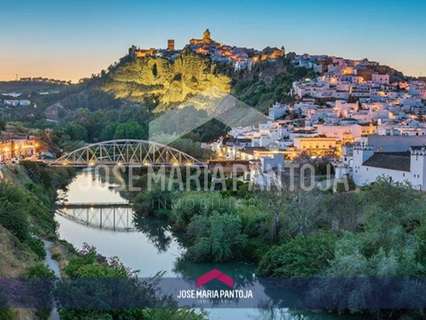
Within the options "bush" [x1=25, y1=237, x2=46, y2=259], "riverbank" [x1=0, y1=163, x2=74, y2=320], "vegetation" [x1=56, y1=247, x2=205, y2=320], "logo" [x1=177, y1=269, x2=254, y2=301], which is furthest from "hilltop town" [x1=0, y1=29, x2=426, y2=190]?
"vegetation" [x1=56, y1=247, x2=205, y2=320]

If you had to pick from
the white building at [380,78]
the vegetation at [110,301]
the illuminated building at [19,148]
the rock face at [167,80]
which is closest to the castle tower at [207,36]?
the rock face at [167,80]

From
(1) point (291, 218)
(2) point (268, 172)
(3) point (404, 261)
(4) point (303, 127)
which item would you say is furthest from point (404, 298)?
(4) point (303, 127)

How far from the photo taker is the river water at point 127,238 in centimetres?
1700

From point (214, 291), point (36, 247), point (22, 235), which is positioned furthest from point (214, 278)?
point (22, 235)

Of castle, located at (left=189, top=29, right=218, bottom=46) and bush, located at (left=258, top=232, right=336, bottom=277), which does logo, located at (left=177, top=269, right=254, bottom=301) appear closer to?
bush, located at (left=258, top=232, right=336, bottom=277)

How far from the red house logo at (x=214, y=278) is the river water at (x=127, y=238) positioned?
0.22m

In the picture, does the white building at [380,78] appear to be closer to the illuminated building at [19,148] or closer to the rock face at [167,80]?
the rock face at [167,80]

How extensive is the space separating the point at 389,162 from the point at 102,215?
11.4 m

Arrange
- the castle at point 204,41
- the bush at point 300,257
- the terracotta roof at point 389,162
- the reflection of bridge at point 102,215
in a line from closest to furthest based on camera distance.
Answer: the bush at point 300,257, the reflection of bridge at point 102,215, the terracotta roof at point 389,162, the castle at point 204,41

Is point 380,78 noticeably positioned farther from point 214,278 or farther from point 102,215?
point 214,278

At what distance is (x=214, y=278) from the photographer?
16.8 m

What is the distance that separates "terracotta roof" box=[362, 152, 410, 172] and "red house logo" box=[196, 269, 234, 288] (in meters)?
10.1

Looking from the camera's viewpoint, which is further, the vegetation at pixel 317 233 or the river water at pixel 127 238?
the river water at pixel 127 238

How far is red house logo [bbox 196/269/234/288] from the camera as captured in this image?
1621 centimetres
